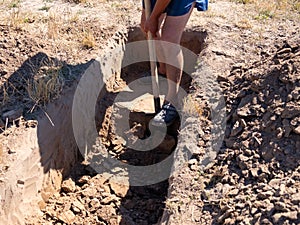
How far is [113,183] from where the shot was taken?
14.4ft

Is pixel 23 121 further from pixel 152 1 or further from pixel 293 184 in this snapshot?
pixel 293 184

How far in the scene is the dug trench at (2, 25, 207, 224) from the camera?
389 centimetres

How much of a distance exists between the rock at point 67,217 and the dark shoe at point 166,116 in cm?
107

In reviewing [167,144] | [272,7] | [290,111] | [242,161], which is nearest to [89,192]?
[167,144]

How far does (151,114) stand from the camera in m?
4.92

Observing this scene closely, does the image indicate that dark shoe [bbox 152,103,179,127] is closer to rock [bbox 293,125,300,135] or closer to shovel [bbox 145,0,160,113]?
shovel [bbox 145,0,160,113]

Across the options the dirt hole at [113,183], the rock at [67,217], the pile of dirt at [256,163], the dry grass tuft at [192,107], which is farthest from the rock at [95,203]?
the dry grass tuft at [192,107]

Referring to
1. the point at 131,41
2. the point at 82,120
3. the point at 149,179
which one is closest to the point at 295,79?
the point at 149,179

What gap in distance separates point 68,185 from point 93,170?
315mm

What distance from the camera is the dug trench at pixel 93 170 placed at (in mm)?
3893

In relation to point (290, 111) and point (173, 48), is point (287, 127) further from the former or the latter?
point (173, 48)

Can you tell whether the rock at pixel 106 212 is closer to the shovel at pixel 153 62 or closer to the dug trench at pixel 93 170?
the dug trench at pixel 93 170

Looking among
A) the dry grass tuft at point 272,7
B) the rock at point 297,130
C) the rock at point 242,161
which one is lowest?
the rock at point 242,161

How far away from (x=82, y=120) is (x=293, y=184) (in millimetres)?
2134
